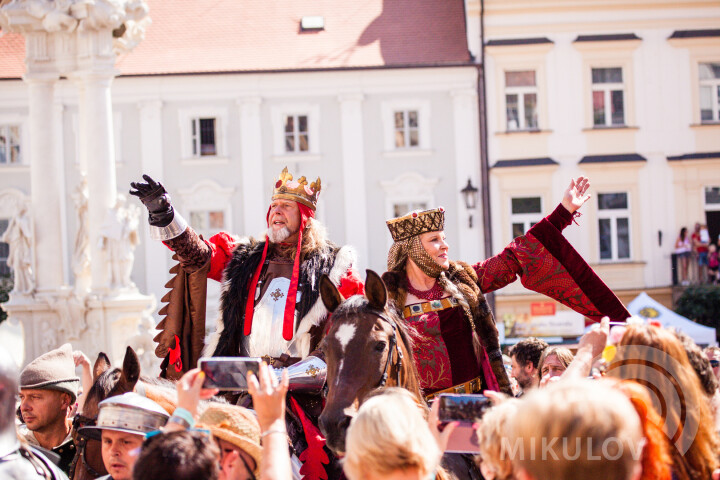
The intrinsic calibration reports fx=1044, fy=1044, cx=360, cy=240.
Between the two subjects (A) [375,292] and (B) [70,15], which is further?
(B) [70,15]

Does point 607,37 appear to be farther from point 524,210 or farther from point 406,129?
point 406,129

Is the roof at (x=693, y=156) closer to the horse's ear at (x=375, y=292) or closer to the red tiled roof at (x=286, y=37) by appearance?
the red tiled roof at (x=286, y=37)

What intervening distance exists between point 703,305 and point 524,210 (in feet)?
17.0

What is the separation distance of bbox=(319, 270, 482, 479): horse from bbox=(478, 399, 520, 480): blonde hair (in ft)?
3.35

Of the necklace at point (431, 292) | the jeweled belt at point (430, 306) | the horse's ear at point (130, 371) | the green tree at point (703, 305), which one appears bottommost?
the green tree at point (703, 305)

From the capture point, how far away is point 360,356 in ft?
14.6

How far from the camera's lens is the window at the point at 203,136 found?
2797 centimetres

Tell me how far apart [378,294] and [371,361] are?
382mm

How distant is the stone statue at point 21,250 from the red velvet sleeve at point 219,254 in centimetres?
1105

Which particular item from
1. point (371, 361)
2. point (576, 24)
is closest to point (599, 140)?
point (576, 24)

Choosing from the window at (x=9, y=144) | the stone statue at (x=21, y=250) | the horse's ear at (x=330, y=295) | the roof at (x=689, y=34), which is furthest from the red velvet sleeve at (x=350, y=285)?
the roof at (x=689, y=34)

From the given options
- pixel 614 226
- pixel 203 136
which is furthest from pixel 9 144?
pixel 614 226

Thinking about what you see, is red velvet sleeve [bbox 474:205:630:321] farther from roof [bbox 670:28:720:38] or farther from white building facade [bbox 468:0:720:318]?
roof [bbox 670:28:720:38]

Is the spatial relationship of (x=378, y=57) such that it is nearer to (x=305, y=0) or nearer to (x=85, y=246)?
(x=305, y=0)
